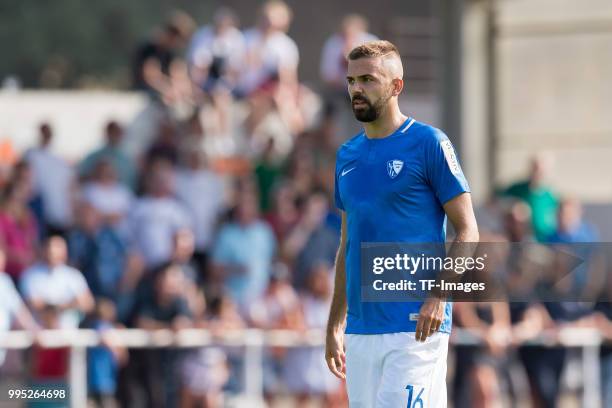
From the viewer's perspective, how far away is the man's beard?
24.6ft

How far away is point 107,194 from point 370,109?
24.8 feet

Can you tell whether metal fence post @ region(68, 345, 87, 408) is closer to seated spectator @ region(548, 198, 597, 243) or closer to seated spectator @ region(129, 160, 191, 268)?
seated spectator @ region(129, 160, 191, 268)

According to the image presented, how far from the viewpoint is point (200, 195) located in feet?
50.4

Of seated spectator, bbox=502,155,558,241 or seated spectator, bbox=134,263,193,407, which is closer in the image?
seated spectator, bbox=134,263,193,407

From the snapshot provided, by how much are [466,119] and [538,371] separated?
4530 millimetres

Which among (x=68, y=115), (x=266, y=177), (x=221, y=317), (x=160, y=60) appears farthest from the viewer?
(x=68, y=115)

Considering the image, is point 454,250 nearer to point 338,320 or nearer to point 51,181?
point 338,320

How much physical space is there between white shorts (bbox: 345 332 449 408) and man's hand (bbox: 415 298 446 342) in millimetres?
106

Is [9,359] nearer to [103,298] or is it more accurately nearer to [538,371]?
[103,298]

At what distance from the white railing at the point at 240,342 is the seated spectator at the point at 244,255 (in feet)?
2.15

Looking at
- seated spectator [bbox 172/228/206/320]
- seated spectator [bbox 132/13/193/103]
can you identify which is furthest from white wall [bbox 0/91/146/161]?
seated spectator [bbox 172/228/206/320]

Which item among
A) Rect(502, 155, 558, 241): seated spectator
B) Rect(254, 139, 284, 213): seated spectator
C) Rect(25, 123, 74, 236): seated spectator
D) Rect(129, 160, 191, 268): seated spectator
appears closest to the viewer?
Rect(129, 160, 191, 268): seated spectator

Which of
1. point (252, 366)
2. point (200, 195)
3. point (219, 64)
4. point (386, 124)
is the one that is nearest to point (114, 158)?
point (200, 195)

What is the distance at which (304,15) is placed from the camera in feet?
84.5
